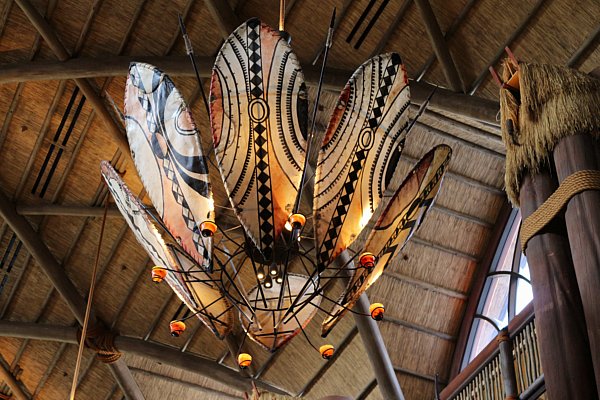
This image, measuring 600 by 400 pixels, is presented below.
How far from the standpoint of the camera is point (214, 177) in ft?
35.9

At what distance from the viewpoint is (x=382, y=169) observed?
5.60m

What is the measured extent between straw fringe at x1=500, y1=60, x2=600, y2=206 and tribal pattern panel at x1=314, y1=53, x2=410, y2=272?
86 cm

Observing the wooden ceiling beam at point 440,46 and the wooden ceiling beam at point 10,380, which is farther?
the wooden ceiling beam at point 10,380

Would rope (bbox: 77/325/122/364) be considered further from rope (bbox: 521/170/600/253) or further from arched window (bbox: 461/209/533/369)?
rope (bbox: 521/170/600/253)

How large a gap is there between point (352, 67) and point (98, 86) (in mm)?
2951

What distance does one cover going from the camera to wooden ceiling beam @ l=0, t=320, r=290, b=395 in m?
12.1

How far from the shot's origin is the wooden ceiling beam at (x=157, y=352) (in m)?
12.1

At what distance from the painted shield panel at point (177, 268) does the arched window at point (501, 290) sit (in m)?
4.93

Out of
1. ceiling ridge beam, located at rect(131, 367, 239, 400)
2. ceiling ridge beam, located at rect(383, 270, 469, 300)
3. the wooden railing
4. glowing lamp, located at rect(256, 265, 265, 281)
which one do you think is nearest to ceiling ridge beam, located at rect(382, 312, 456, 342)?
ceiling ridge beam, located at rect(383, 270, 469, 300)

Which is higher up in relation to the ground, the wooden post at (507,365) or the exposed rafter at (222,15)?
the exposed rafter at (222,15)

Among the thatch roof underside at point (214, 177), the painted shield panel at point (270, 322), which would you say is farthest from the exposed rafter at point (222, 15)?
the painted shield panel at point (270, 322)

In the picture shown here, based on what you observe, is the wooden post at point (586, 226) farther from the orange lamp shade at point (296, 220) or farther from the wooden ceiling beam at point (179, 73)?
the wooden ceiling beam at point (179, 73)

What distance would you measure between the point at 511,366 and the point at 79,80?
18.8 feet

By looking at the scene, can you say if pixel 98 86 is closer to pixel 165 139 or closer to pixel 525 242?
pixel 165 139
